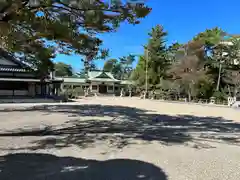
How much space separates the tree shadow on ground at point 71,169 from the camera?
3.72m

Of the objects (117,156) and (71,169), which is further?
(117,156)

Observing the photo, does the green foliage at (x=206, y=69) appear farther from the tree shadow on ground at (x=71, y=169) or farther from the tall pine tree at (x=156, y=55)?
the tree shadow on ground at (x=71, y=169)

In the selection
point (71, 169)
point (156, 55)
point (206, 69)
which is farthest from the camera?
point (156, 55)

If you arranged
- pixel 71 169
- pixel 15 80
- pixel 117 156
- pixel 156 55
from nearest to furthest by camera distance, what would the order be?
pixel 71 169 → pixel 117 156 → pixel 15 80 → pixel 156 55

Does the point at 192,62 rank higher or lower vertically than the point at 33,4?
higher

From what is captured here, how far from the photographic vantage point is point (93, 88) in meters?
46.9

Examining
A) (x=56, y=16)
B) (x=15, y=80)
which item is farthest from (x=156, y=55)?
(x=56, y=16)

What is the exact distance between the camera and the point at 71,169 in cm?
405

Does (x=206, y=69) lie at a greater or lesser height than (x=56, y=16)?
greater

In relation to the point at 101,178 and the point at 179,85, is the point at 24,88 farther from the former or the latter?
the point at 101,178

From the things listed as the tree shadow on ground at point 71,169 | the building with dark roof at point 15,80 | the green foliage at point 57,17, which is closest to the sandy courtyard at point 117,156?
the tree shadow on ground at point 71,169

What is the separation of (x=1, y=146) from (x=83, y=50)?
3.43 m

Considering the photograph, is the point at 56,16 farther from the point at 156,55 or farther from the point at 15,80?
the point at 156,55

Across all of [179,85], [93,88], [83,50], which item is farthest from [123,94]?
[83,50]
